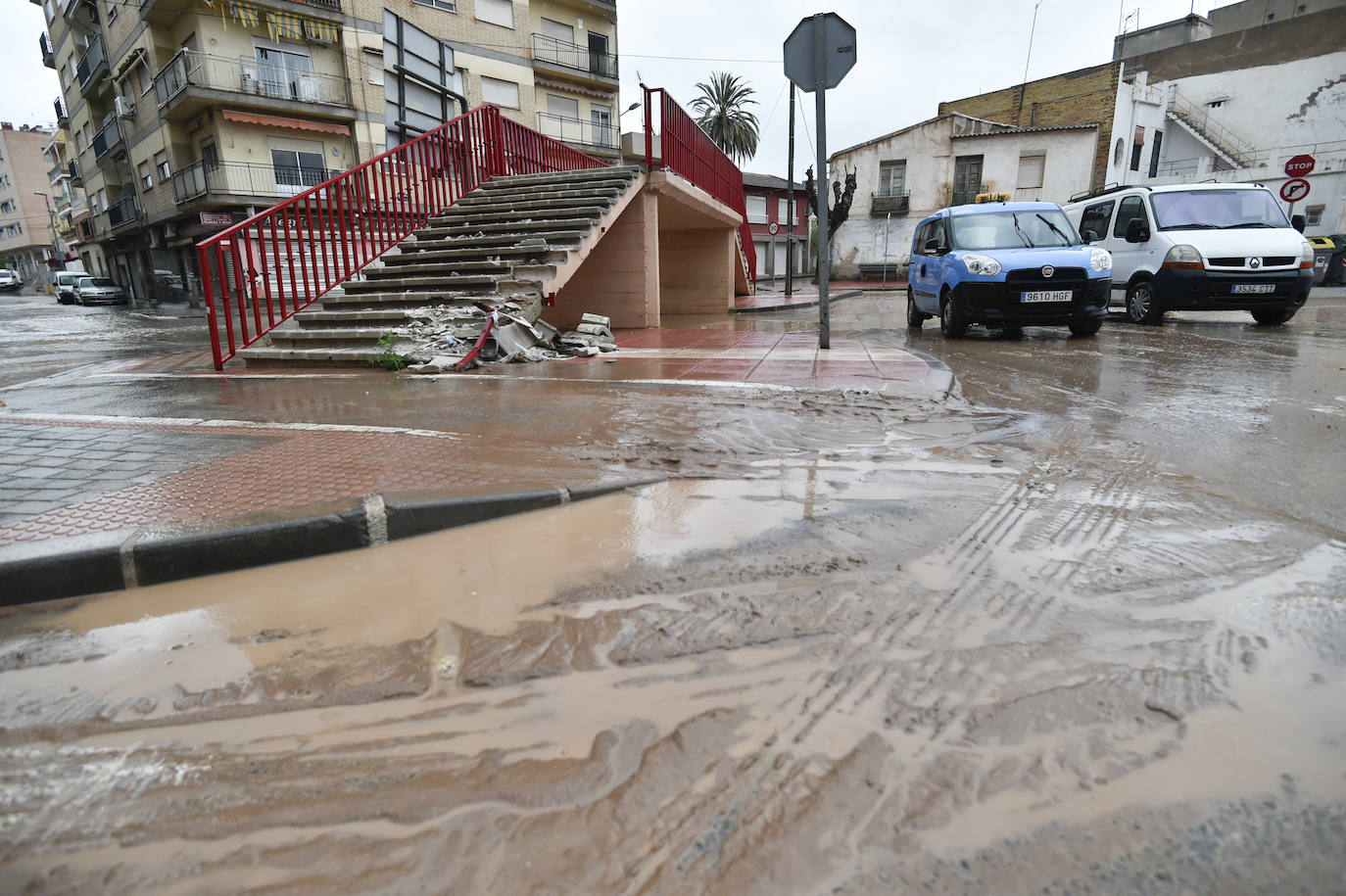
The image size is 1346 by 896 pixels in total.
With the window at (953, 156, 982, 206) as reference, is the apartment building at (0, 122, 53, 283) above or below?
above

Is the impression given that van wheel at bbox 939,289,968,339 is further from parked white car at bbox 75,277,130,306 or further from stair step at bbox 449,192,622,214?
parked white car at bbox 75,277,130,306

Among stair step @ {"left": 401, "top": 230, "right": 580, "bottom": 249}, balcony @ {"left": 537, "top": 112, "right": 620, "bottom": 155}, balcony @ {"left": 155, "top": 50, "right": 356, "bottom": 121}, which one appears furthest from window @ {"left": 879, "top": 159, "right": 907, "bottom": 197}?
stair step @ {"left": 401, "top": 230, "right": 580, "bottom": 249}

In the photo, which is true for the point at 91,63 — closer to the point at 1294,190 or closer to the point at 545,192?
the point at 545,192

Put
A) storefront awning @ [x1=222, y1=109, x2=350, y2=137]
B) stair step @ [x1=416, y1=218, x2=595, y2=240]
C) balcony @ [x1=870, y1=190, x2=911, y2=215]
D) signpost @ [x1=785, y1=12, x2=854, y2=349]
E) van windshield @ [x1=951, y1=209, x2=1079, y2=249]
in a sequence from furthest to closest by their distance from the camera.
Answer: balcony @ [x1=870, y1=190, x2=911, y2=215], storefront awning @ [x1=222, y1=109, x2=350, y2=137], stair step @ [x1=416, y1=218, x2=595, y2=240], van windshield @ [x1=951, y1=209, x2=1079, y2=249], signpost @ [x1=785, y1=12, x2=854, y2=349]

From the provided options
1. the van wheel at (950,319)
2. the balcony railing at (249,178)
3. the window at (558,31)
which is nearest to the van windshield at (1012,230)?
the van wheel at (950,319)

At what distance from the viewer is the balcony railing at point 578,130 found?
30.2 metres

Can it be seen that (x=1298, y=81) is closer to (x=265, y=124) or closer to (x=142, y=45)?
(x=265, y=124)

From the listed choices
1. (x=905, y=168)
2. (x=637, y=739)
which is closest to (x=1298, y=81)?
(x=905, y=168)

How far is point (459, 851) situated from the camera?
131cm

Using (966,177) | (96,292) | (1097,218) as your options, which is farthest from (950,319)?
(96,292)

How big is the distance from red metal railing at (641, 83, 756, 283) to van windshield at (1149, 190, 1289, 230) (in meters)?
6.99

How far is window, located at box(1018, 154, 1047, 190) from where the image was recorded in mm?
30578

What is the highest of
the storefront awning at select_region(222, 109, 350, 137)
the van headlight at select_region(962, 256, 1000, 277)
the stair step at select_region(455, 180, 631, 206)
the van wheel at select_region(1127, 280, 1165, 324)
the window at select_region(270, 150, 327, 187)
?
the storefront awning at select_region(222, 109, 350, 137)

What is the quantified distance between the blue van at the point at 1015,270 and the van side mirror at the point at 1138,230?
1.99 meters
